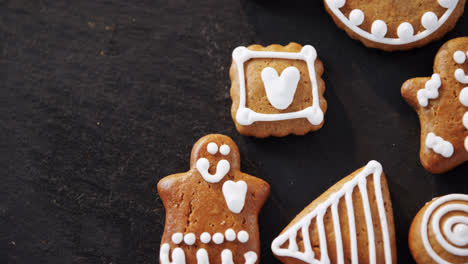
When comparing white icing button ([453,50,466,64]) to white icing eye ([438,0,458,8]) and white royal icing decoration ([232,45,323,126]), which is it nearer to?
white icing eye ([438,0,458,8])

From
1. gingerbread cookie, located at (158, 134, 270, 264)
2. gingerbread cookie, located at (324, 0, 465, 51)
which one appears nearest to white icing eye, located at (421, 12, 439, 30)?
gingerbread cookie, located at (324, 0, 465, 51)

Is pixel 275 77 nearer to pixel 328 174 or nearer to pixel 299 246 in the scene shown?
pixel 328 174

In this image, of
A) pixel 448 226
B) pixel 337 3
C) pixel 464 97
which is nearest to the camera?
pixel 448 226

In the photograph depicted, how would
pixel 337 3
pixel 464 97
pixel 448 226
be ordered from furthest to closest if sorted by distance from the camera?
pixel 337 3 < pixel 464 97 < pixel 448 226

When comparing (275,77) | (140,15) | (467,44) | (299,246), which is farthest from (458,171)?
(140,15)

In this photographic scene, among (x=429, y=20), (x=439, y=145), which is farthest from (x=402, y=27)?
(x=439, y=145)

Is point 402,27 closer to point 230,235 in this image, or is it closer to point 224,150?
point 224,150
